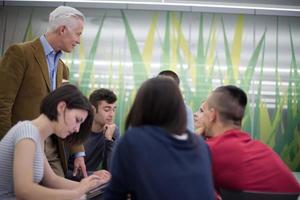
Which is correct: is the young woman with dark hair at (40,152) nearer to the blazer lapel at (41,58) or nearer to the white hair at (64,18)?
the blazer lapel at (41,58)

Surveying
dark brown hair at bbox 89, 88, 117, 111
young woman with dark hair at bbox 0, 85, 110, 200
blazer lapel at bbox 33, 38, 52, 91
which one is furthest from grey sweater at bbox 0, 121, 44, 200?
dark brown hair at bbox 89, 88, 117, 111

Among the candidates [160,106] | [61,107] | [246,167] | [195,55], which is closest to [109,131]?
[61,107]

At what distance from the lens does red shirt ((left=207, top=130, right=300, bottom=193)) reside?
1.30m

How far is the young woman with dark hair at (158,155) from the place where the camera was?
974 mm

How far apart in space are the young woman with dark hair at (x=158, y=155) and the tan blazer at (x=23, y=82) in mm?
1051

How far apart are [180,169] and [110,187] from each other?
0.22m

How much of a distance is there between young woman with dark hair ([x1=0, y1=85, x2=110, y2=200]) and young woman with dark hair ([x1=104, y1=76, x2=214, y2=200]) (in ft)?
1.41

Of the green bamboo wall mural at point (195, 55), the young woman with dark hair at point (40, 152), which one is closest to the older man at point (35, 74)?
the young woman with dark hair at point (40, 152)

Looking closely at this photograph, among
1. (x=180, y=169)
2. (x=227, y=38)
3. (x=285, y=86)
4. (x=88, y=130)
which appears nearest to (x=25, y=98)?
(x=88, y=130)

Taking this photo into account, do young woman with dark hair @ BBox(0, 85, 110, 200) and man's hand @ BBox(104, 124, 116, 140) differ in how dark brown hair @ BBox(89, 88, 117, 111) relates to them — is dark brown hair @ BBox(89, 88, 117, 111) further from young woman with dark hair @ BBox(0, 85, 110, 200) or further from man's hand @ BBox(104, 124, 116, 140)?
young woman with dark hair @ BBox(0, 85, 110, 200)

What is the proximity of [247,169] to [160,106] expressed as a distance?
510mm

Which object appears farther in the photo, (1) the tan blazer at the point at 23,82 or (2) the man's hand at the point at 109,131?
(2) the man's hand at the point at 109,131

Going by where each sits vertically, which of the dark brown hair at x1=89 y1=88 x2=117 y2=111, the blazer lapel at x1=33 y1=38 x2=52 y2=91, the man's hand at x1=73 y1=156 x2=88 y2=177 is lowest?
the man's hand at x1=73 y1=156 x2=88 y2=177

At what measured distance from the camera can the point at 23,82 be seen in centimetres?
196
